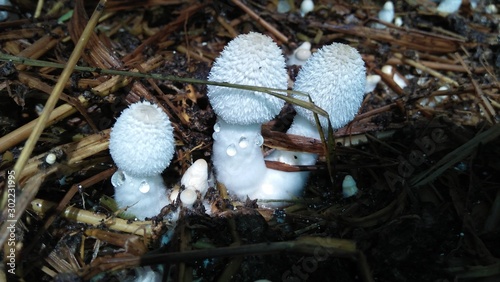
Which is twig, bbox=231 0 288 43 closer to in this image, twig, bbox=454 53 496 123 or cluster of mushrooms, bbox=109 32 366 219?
cluster of mushrooms, bbox=109 32 366 219

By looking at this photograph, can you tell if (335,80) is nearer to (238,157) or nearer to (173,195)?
(238,157)


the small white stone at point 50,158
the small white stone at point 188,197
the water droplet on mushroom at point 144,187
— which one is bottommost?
the small white stone at point 188,197

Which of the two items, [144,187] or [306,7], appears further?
[306,7]

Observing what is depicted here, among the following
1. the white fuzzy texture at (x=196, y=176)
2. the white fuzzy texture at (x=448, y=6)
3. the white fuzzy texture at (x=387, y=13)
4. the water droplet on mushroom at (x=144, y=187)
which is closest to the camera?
the water droplet on mushroom at (x=144, y=187)

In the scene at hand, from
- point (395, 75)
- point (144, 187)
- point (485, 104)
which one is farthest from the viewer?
point (395, 75)

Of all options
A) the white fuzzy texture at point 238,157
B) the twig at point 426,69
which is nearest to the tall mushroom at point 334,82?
the white fuzzy texture at point 238,157

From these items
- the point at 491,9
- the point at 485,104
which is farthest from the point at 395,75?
the point at 491,9

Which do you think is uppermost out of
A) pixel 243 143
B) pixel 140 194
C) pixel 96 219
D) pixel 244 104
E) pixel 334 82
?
pixel 334 82

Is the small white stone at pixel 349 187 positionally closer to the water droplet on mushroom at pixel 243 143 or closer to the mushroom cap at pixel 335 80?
the mushroom cap at pixel 335 80
